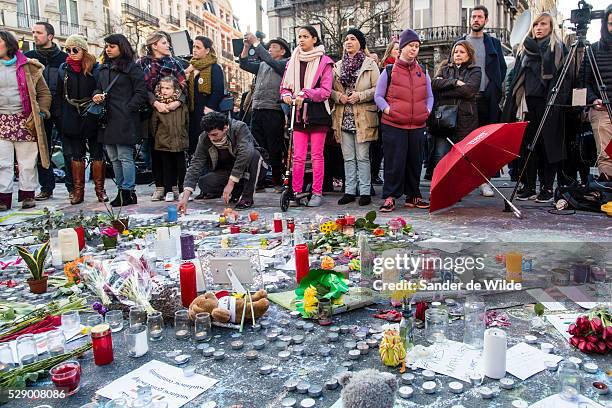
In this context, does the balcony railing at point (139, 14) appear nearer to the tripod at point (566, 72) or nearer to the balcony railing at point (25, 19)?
the balcony railing at point (25, 19)

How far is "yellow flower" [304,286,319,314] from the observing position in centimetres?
254

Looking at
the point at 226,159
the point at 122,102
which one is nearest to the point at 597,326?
the point at 226,159

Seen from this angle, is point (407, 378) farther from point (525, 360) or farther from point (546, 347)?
point (546, 347)

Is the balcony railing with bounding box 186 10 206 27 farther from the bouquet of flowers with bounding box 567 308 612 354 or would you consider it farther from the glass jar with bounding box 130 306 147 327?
the bouquet of flowers with bounding box 567 308 612 354

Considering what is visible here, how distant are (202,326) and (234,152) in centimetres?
361

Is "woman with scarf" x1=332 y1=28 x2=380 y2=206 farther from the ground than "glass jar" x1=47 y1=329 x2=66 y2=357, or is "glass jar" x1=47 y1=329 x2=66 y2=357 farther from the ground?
"woman with scarf" x1=332 y1=28 x2=380 y2=206

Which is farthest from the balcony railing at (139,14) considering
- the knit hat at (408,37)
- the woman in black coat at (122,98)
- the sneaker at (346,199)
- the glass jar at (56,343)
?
the glass jar at (56,343)

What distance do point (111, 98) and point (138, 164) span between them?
342cm

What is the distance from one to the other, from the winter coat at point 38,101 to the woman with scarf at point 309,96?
2.94 metres

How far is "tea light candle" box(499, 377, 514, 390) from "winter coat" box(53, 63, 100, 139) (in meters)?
5.59

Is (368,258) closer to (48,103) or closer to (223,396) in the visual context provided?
(223,396)

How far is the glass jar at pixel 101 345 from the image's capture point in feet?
6.91

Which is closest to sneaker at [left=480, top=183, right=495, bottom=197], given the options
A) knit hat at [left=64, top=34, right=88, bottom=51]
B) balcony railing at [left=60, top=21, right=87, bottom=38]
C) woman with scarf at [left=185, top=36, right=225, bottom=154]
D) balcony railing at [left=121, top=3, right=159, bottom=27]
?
woman with scarf at [left=185, top=36, right=225, bottom=154]

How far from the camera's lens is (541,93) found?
18.0ft
